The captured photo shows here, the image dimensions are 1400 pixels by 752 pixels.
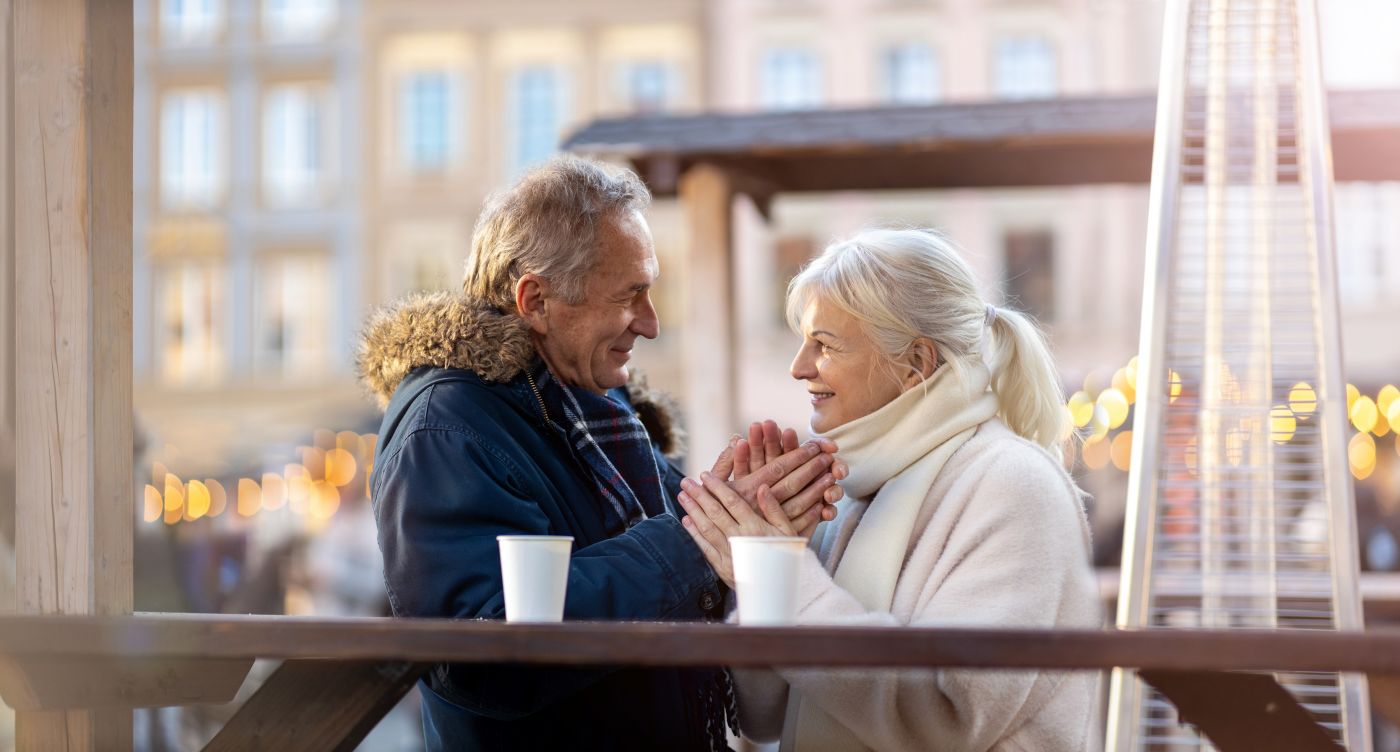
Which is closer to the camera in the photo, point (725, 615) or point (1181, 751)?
point (725, 615)

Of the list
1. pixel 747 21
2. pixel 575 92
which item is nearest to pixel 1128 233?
pixel 747 21

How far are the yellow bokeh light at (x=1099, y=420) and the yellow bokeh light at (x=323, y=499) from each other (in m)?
7.45

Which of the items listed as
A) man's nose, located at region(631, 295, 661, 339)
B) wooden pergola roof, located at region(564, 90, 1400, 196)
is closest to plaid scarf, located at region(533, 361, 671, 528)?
man's nose, located at region(631, 295, 661, 339)

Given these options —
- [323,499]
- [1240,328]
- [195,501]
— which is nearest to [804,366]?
[1240,328]

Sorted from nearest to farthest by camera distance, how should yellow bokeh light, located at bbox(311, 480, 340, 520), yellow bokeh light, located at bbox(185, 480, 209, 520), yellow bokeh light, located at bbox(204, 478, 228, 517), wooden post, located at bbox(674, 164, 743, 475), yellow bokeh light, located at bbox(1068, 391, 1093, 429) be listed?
wooden post, located at bbox(674, 164, 743, 475) < yellow bokeh light, located at bbox(1068, 391, 1093, 429) < yellow bokeh light, located at bbox(185, 480, 209, 520) < yellow bokeh light, located at bbox(311, 480, 340, 520) < yellow bokeh light, located at bbox(204, 478, 228, 517)

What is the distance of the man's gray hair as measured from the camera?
2.61m

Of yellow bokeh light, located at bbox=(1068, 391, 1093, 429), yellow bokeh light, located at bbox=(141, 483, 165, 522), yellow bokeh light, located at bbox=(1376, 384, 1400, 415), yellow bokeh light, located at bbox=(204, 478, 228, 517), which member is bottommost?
yellow bokeh light, located at bbox=(204, 478, 228, 517)

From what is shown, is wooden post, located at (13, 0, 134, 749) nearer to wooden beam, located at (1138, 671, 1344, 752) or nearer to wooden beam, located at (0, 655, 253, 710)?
wooden beam, located at (0, 655, 253, 710)

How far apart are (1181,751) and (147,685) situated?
3.07 meters

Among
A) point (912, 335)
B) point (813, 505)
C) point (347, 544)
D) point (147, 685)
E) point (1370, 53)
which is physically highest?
point (1370, 53)

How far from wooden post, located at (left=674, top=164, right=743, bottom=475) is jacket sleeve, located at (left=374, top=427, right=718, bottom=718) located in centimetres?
344

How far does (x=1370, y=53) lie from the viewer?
14.3 meters

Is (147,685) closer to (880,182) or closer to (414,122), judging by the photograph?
(880,182)

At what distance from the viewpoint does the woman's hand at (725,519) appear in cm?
226
